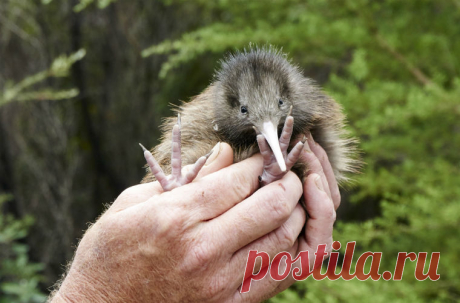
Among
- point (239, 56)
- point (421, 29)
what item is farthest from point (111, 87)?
point (239, 56)

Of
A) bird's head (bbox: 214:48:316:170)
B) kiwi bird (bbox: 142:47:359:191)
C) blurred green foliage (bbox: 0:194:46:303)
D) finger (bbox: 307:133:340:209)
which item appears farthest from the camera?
blurred green foliage (bbox: 0:194:46:303)

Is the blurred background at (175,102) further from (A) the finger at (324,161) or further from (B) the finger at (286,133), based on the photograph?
(B) the finger at (286,133)

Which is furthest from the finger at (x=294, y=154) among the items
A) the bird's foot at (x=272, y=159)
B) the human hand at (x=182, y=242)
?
the human hand at (x=182, y=242)

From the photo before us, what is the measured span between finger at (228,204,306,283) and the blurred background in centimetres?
140

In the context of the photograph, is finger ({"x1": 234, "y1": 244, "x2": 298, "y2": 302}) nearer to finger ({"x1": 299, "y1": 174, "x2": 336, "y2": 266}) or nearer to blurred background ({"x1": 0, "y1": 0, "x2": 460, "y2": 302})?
finger ({"x1": 299, "y1": 174, "x2": 336, "y2": 266})

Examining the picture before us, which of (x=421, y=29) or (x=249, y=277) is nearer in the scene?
(x=249, y=277)

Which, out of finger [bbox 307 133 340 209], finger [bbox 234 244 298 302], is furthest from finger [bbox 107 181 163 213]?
finger [bbox 307 133 340 209]

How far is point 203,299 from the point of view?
1934 mm

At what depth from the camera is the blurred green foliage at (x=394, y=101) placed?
3.30m

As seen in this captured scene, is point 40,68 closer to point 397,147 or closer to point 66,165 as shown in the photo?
point 66,165

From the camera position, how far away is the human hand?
1860 mm

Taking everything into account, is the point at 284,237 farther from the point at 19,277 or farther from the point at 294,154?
the point at 19,277

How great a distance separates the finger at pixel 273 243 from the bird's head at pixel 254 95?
428mm

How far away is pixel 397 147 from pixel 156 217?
9.27 ft
